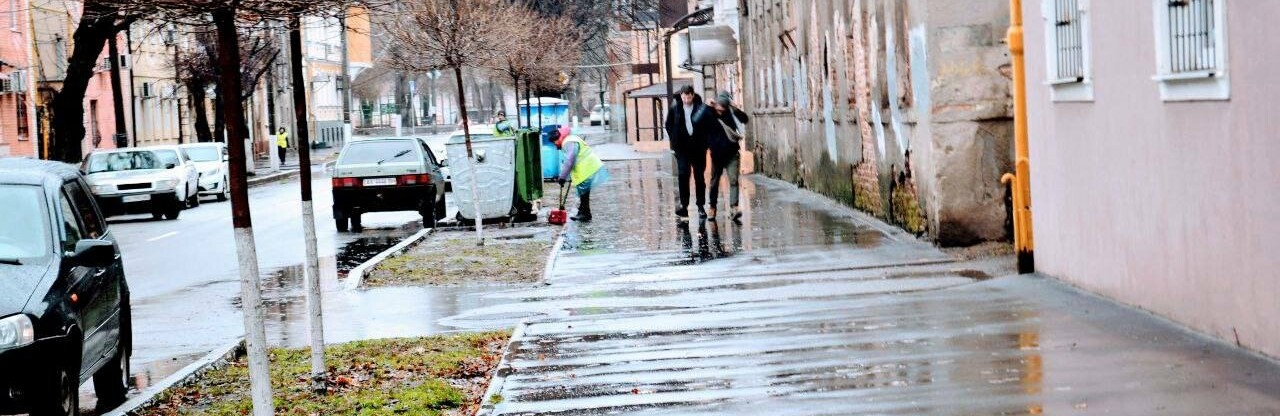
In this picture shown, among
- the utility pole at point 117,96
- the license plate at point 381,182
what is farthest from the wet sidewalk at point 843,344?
the utility pole at point 117,96

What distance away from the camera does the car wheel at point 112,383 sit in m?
9.94

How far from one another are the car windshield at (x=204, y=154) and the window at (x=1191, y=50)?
34.5m

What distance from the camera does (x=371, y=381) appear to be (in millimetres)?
10234

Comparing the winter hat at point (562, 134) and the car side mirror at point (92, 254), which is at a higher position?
the winter hat at point (562, 134)

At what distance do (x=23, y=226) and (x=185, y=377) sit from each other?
1608 mm

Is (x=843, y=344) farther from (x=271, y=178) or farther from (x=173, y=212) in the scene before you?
(x=271, y=178)

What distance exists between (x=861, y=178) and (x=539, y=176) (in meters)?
7.40

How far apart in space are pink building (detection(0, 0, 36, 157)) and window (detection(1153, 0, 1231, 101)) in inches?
1514

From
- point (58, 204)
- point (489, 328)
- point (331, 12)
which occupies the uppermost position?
point (331, 12)

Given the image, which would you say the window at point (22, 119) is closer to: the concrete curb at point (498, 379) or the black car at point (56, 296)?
the black car at point (56, 296)

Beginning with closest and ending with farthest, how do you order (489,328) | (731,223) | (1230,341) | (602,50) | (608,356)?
(1230,341)
(608,356)
(489,328)
(731,223)
(602,50)

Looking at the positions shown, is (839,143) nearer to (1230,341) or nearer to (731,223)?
(731,223)

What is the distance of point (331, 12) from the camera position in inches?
390

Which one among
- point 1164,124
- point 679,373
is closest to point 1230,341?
point 1164,124
